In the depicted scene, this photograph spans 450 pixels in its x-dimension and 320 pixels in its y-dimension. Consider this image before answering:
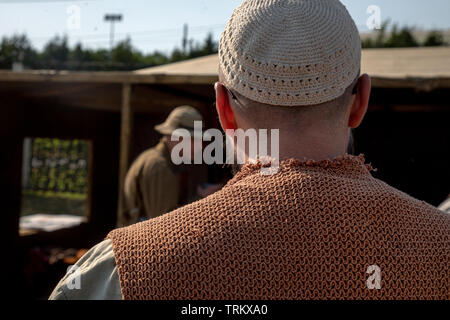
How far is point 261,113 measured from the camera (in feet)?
3.24

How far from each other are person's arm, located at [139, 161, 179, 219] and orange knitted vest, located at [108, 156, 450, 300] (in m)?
3.02

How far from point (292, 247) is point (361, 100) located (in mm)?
394

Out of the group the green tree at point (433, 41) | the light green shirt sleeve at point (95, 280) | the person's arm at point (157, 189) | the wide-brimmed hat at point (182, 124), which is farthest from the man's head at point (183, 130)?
the green tree at point (433, 41)

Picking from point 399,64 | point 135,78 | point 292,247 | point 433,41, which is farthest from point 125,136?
point 433,41

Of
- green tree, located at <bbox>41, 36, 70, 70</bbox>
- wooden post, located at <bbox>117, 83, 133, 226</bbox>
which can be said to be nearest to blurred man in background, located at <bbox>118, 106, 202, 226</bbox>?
wooden post, located at <bbox>117, 83, 133, 226</bbox>

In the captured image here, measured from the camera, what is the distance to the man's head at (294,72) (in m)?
0.97

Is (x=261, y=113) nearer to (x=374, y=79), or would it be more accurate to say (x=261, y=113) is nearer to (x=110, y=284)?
(x=110, y=284)

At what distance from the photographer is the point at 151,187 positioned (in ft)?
13.1

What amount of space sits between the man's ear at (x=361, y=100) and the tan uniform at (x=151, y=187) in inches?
119

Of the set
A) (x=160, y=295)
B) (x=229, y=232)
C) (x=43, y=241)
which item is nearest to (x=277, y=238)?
(x=229, y=232)

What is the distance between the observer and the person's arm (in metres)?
3.95

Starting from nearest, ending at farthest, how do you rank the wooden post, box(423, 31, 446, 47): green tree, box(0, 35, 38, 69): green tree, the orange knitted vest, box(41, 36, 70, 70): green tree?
1. the orange knitted vest
2. the wooden post
3. box(423, 31, 446, 47): green tree
4. box(0, 35, 38, 69): green tree
5. box(41, 36, 70, 70): green tree

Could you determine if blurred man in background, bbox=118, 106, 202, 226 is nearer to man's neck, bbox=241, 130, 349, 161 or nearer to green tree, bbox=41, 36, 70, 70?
man's neck, bbox=241, 130, 349, 161

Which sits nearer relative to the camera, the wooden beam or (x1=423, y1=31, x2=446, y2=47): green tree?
the wooden beam
